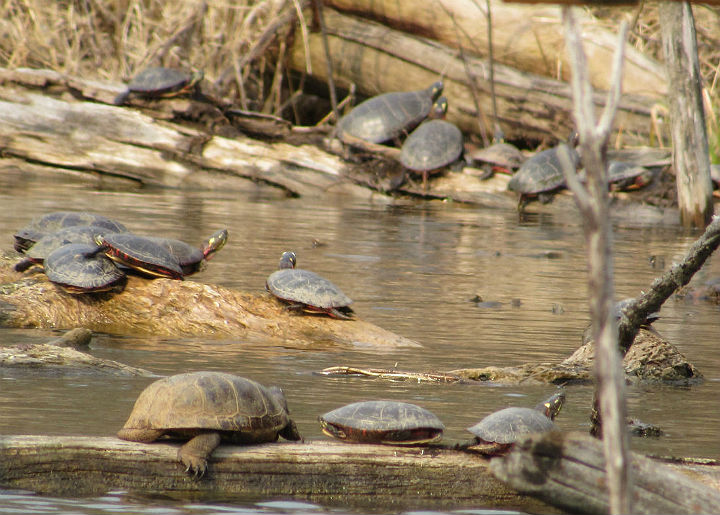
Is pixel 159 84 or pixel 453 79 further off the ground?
pixel 453 79

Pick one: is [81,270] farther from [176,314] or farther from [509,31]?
[509,31]

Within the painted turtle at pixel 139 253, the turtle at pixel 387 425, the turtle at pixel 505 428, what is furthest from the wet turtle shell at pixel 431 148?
the turtle at pixel 387 425

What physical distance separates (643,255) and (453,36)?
23.2 feet

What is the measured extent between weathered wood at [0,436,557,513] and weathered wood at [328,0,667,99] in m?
13.2

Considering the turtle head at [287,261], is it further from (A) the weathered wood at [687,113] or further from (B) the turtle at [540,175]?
(B) the turtle at [540,175]

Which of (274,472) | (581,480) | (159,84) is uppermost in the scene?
(159,84)

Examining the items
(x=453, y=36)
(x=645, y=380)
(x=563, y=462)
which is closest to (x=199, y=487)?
(x=563, y=462)

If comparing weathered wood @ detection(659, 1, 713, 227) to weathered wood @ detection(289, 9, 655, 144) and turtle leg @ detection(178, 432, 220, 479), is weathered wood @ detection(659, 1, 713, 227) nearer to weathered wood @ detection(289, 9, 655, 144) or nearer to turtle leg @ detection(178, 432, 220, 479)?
weathered wood @ detection(289, 9, 655, 144)

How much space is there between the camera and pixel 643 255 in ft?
37.6

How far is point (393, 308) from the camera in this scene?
321 inches

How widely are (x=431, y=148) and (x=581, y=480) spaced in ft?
41.4

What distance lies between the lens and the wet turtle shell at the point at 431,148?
1534cm

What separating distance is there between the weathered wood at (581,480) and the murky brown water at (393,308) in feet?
3.54

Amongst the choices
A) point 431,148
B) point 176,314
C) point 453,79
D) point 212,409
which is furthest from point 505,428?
point 453,79
